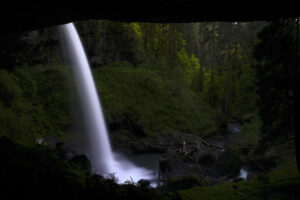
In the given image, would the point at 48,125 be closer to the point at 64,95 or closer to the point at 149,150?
the point at 64,95

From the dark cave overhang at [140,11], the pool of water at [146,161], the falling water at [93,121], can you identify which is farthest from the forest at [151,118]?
the dark cave overhang at [140,11]

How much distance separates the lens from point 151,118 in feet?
64.7

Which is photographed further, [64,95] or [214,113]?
[214,113]

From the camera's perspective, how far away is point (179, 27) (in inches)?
1448

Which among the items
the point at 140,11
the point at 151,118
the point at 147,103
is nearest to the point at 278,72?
the point at 140,11

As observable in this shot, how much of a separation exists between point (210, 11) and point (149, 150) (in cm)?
1231

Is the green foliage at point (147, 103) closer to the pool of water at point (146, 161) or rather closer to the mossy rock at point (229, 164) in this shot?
the pool of water at point (146, 161)

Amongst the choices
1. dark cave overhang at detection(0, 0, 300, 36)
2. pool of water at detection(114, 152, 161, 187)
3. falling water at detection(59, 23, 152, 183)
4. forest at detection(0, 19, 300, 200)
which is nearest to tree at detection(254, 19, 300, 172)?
forest at detection(0, 19, 300, 200)

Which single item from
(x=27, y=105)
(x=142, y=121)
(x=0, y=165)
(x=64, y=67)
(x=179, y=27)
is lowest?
(x=0, y=165)

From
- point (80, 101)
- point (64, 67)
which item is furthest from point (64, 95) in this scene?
point (64, 67)

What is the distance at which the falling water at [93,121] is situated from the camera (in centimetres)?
1314

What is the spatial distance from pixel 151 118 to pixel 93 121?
18.1ft

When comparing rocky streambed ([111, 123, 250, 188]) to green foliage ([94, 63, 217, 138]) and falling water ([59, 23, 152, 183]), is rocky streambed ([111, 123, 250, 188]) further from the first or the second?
green foliage ([94, 63, 217, 138])

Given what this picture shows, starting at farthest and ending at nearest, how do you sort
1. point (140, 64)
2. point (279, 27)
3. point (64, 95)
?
point (140, 64) < point (64, 95) < point (279, 27)
